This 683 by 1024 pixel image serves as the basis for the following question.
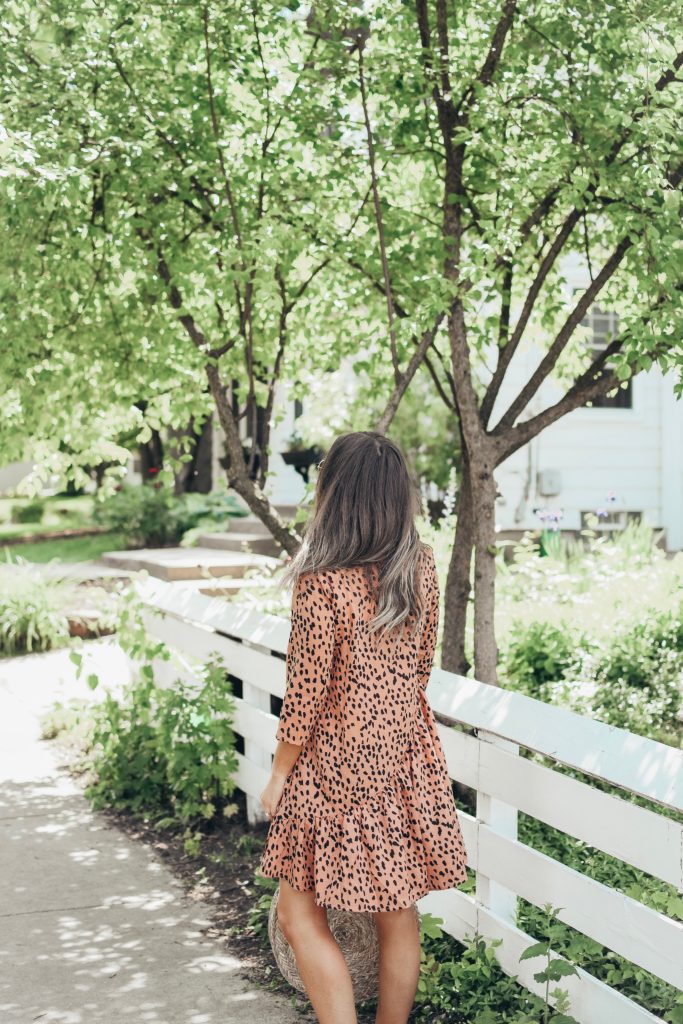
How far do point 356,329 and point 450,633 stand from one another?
6.02 ft

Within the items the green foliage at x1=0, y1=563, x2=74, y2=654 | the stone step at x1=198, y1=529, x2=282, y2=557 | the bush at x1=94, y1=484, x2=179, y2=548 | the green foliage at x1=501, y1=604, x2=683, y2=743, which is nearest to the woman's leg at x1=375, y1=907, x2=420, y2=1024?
the green foliage at x1=501, y1=604, x2=683, y2=743

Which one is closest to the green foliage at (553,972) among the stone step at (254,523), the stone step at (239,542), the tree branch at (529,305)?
the tree branch at (529,305)

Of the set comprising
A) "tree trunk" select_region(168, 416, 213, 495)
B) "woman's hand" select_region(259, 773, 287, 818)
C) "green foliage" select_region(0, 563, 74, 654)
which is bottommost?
"green foliage" select_region(0, 563, 74, 654)

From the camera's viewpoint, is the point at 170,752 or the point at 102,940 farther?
the point at 170,752

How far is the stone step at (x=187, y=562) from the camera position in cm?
1210

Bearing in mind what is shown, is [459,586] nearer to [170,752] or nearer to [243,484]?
[243,484]

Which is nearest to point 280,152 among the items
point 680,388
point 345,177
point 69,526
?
point 345,177

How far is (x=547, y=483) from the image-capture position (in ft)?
48.1

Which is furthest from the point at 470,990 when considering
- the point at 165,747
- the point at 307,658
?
the point at 165,747

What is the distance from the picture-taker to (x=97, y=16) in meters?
5.12

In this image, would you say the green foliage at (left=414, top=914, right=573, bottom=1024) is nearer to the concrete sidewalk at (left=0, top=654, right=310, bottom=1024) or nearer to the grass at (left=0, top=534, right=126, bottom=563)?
the concrete sidewalk at (left=0, top=654, right=310, bottom=1024)

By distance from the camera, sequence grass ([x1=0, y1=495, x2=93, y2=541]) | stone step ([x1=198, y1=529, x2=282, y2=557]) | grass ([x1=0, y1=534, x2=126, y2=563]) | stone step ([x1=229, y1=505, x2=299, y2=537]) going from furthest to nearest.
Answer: grass ([x1=0, y1=495, x2=93, y2=541])
grass ([x1=0, y1=534, x2=126, y2=563])
stone step ([x1=229, y1=505, x2=299, y2=537])
stone step ([x1=198, y1=529, x2=282, y2=557])

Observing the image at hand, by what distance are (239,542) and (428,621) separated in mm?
10893

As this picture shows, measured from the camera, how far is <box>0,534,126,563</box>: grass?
1606 cm
